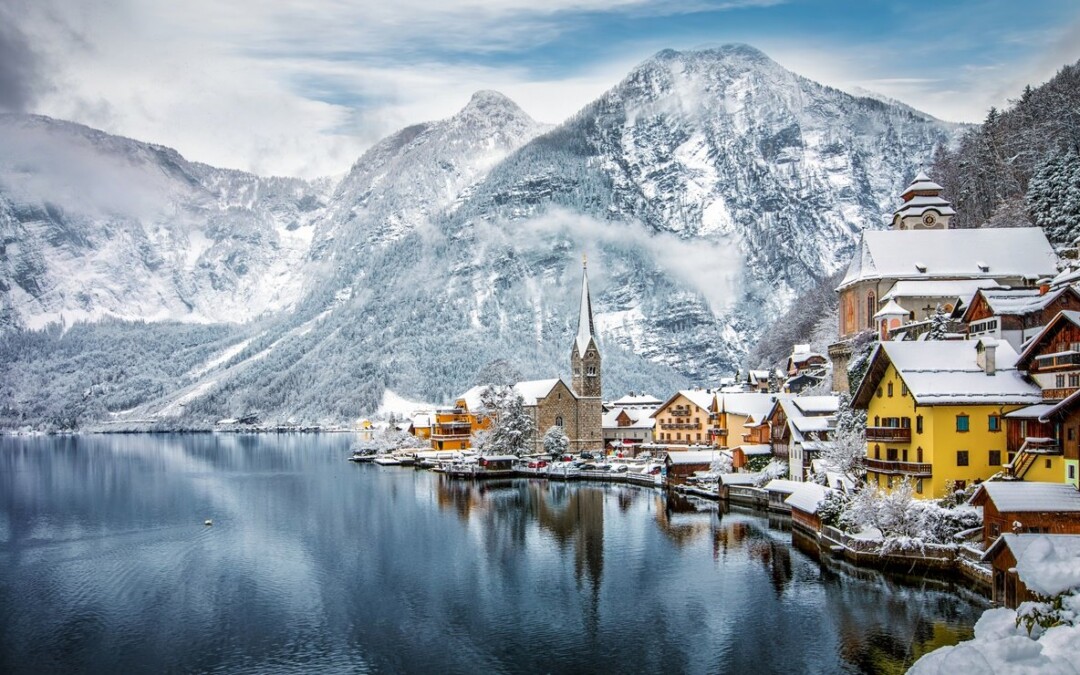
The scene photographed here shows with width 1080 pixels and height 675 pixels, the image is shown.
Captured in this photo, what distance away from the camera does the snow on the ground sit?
12625mm

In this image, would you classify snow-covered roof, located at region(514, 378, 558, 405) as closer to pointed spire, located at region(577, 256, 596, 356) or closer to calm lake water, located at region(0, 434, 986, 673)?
pointed spire, located at region(577, 256, 596, 356)

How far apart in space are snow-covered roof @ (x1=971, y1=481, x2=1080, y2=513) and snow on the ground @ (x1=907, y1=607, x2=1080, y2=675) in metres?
22.1

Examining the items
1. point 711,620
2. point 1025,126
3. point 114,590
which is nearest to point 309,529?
point 114,590

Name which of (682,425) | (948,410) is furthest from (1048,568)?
(682,425)

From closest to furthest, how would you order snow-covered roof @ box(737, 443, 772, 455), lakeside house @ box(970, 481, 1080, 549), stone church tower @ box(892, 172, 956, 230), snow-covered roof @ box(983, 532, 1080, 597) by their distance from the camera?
snow-covered roof @ box(983, 532, 1080, 597) → lakeside house @ box(970, 481, 1080, 549) → snow-covered roof @ box(737, 443, 772, 455) → stone church tower @ box(892, 172, 956, 230)

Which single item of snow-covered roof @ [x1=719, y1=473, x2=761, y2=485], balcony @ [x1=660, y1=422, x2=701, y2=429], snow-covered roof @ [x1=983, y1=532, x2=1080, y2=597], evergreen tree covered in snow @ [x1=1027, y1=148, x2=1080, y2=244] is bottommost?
snow-covered roof @ [x1=719, y1=473, x2=761, y2=485]

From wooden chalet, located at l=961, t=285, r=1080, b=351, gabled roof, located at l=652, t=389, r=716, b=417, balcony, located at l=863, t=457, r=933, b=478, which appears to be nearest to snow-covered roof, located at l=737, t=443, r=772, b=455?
balcony, located at l=863, t=457, r=933, b=478

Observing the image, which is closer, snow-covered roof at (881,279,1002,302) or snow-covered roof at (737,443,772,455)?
snow-covered roof at (881,279,1002,302)

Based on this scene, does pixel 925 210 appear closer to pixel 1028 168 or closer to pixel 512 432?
pixel 1028 168

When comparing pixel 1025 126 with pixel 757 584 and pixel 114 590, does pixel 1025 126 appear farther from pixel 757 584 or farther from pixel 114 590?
pixel 114 590

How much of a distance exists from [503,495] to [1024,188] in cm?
5851

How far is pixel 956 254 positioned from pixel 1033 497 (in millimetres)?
41218

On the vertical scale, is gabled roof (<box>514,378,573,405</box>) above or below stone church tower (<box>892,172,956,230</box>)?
below

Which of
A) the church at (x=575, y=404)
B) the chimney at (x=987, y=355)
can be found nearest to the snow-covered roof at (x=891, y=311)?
the chimney at (x=987, y=355)
